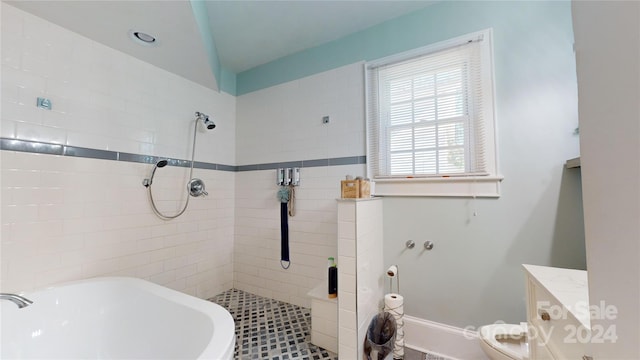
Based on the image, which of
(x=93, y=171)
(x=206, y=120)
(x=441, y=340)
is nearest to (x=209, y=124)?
(x=206, y=120)

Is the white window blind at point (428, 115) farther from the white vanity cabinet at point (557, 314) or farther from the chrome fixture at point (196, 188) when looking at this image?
the chrome fixture at point (196, 188)

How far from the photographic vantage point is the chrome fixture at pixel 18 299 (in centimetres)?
121

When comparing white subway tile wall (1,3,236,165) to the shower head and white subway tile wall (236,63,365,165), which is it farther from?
white subway tile wall (236,63,365,165)

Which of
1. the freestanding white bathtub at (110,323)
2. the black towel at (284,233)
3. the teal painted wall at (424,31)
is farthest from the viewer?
the black towel at (284,233)

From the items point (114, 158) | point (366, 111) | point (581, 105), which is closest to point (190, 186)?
point (114, 158)

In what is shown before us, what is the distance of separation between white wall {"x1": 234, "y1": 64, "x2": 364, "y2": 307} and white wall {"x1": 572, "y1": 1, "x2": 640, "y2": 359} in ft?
5.37

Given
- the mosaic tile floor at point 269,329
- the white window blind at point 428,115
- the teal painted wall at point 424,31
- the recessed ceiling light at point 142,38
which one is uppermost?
the teal painted wall at point 424,31

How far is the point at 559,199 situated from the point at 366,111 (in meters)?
1.44

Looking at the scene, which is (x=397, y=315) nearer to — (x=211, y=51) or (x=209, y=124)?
(x=209, y=124)

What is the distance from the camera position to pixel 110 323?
4.66 feet

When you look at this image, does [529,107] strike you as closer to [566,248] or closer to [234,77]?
[566,248]

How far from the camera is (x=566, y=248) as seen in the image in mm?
1450

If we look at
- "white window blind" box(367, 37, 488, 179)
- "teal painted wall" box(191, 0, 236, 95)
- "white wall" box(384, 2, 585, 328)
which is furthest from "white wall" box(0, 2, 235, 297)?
"white wall" box(384, 2, 585, 328)

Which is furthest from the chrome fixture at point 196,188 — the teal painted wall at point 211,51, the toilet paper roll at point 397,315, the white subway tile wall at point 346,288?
the toilet paper roll at point 397,315
